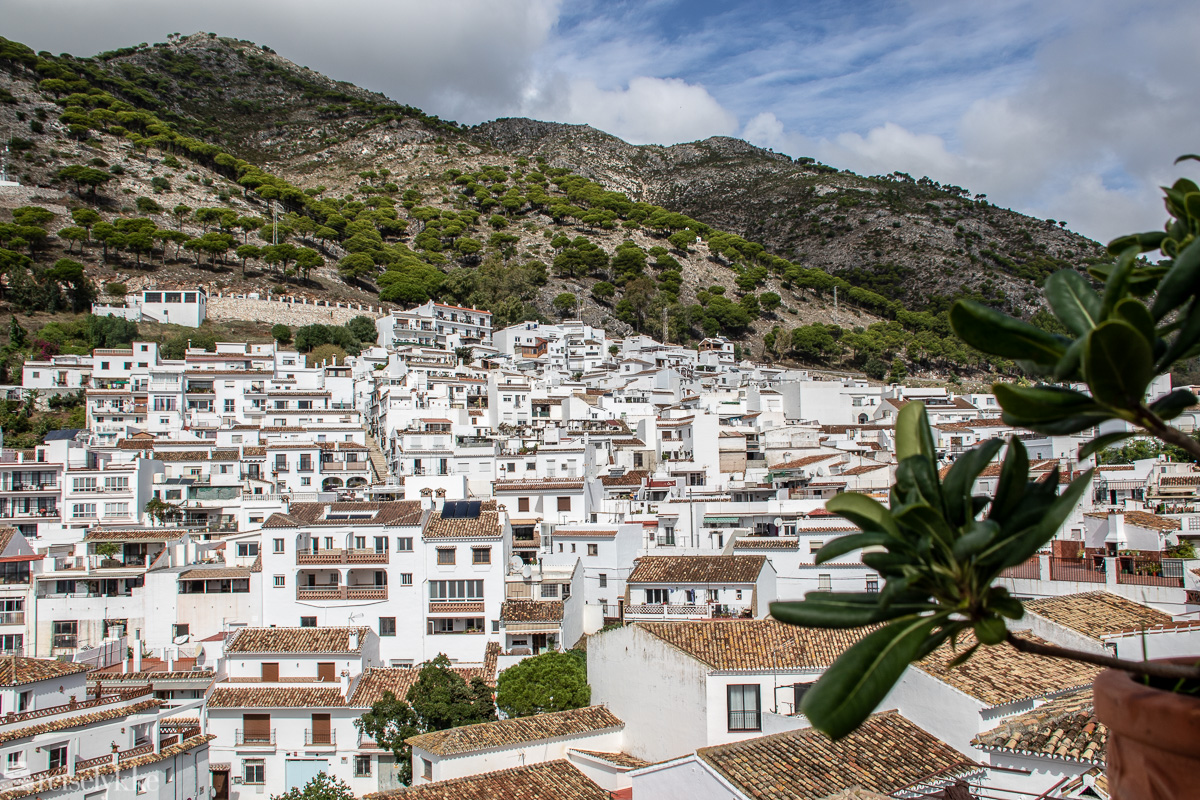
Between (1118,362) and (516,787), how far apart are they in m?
13.9

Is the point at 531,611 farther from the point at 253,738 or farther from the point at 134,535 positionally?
the point at 134,535

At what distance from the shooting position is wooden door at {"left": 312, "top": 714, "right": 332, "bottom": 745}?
74.2ft

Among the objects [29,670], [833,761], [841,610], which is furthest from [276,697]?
[841,610]

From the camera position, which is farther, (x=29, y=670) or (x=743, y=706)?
(x=29, y=670)

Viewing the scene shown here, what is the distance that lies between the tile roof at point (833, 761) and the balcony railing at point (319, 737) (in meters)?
14.9

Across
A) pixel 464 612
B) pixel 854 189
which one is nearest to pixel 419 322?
pixel 464 612

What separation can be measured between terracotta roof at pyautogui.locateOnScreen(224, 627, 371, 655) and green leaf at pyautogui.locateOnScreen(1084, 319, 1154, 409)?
972 inches

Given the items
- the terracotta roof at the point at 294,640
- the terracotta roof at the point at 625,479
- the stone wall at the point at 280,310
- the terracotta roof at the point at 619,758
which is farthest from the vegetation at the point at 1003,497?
the stone wall at the point at 280,310

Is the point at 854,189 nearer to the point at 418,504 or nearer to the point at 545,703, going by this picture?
the point at 418,504

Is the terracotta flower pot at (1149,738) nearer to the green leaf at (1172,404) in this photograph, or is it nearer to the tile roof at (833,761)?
the green leaf at (1172,404)

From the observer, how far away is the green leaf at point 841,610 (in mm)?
1991

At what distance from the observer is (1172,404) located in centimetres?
201

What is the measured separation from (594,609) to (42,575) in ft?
61.4

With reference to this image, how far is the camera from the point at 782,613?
2180mm
